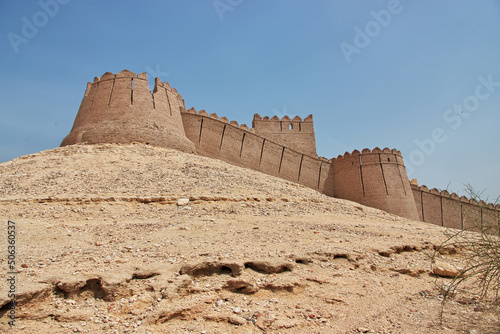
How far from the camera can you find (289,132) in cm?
2052

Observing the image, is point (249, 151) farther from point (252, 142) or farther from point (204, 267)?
point (204, 267)

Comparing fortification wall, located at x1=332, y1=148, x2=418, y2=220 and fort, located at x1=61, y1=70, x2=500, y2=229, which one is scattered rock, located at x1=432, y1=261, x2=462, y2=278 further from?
fortification wall, located at x1=332, y1=148, x2=418, y2=220

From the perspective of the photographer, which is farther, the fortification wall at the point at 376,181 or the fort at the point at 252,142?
the fortification wall at the point at 376,181

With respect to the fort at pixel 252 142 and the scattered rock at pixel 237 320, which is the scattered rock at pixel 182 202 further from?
the fort at pixel 252 142

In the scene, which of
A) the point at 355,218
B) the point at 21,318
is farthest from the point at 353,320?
the point at 355,218

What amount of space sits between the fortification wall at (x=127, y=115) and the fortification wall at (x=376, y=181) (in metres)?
8.56

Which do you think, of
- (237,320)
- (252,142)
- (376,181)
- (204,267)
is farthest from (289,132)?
(237,320)

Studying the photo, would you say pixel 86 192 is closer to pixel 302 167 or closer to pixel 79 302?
pixel 79 302

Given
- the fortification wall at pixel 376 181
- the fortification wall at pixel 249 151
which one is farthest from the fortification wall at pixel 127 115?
the fortification wall at pixel 376 181

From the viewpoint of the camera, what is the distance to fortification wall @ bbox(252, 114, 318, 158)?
20.1m

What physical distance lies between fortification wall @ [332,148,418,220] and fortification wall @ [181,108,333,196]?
96 cm

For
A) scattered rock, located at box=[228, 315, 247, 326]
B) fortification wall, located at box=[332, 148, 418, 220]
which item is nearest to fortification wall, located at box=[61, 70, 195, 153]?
fortification wall, located at box=[332, 148, 418, 220]

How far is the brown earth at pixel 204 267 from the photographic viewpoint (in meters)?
3.50

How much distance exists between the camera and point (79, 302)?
3.65 meters
